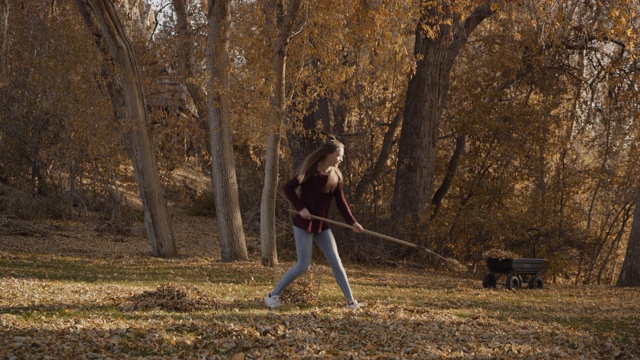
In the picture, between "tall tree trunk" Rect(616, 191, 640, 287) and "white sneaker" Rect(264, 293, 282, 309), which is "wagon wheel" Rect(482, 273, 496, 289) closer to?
"tall tree trunk" Rect(616, 191, 640, 287)

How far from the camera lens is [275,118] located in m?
13.9

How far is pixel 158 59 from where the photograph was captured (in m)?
18.2

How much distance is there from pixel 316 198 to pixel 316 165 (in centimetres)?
37

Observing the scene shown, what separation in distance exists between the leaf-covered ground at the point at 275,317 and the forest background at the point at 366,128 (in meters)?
2.72

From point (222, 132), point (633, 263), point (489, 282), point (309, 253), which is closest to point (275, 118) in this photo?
point (222, 132)

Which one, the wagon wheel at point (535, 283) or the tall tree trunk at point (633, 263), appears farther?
the tall tree trunk at point (633, 263)

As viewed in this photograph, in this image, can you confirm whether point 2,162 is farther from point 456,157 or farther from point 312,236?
point 312,236

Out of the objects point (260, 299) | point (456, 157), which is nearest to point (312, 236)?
point (260, 299)

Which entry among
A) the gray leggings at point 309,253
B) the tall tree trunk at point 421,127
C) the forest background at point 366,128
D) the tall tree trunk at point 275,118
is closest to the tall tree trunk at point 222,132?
the forest background at point 366,128

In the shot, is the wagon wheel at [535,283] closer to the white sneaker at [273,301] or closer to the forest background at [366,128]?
the forest background at [366,128]

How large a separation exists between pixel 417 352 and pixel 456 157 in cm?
1323

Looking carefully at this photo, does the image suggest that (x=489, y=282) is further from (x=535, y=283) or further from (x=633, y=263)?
(x=633, y=263)

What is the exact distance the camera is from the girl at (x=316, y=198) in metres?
8.58

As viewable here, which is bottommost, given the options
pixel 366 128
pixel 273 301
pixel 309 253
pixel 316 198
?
pixel 273 301
